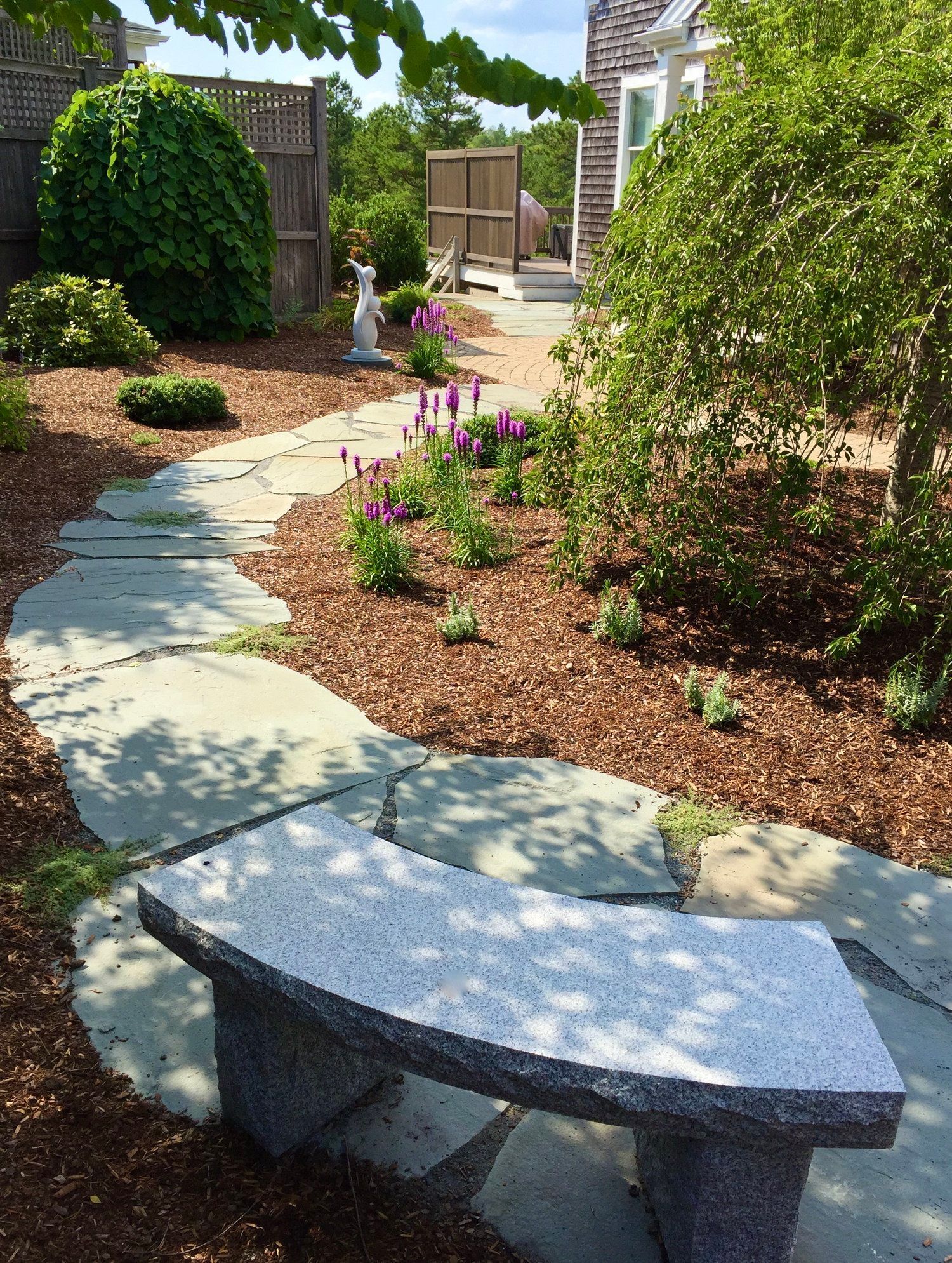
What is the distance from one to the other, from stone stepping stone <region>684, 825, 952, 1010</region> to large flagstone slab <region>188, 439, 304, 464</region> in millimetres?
5132

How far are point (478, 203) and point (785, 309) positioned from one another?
16734 mm

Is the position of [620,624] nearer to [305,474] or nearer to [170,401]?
[305,474]

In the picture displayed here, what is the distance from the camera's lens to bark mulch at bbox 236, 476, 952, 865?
Result: 11.0ft

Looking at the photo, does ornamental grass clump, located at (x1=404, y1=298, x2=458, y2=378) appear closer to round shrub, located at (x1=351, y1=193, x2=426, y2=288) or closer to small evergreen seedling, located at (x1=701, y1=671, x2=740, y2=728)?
round shrub, located at (x1=351, y1=193, x2=426, y2=288)

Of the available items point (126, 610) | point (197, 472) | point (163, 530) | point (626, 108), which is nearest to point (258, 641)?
point (126, 610)

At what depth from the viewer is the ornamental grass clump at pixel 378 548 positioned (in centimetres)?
490

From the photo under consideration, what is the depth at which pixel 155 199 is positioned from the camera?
9641 mm

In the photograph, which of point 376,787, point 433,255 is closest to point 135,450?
point 376,787

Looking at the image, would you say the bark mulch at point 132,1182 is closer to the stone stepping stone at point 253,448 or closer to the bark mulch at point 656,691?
the bark mulch at point 656,691

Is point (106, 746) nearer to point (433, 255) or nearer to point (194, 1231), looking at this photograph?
point (194, 1231)

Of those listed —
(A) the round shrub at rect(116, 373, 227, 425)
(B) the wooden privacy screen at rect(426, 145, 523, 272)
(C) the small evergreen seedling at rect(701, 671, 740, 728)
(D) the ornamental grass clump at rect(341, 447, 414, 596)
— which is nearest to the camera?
(C) the small evergreen seedling at rect(701, 671, 740, 728)

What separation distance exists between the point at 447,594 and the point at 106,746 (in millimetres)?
1885

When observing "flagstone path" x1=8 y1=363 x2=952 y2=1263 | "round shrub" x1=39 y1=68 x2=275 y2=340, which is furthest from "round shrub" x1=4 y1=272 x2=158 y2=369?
"flagstone path" x1=8 y1=363 x2=952 y2=1263

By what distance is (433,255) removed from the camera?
21.0 meters
